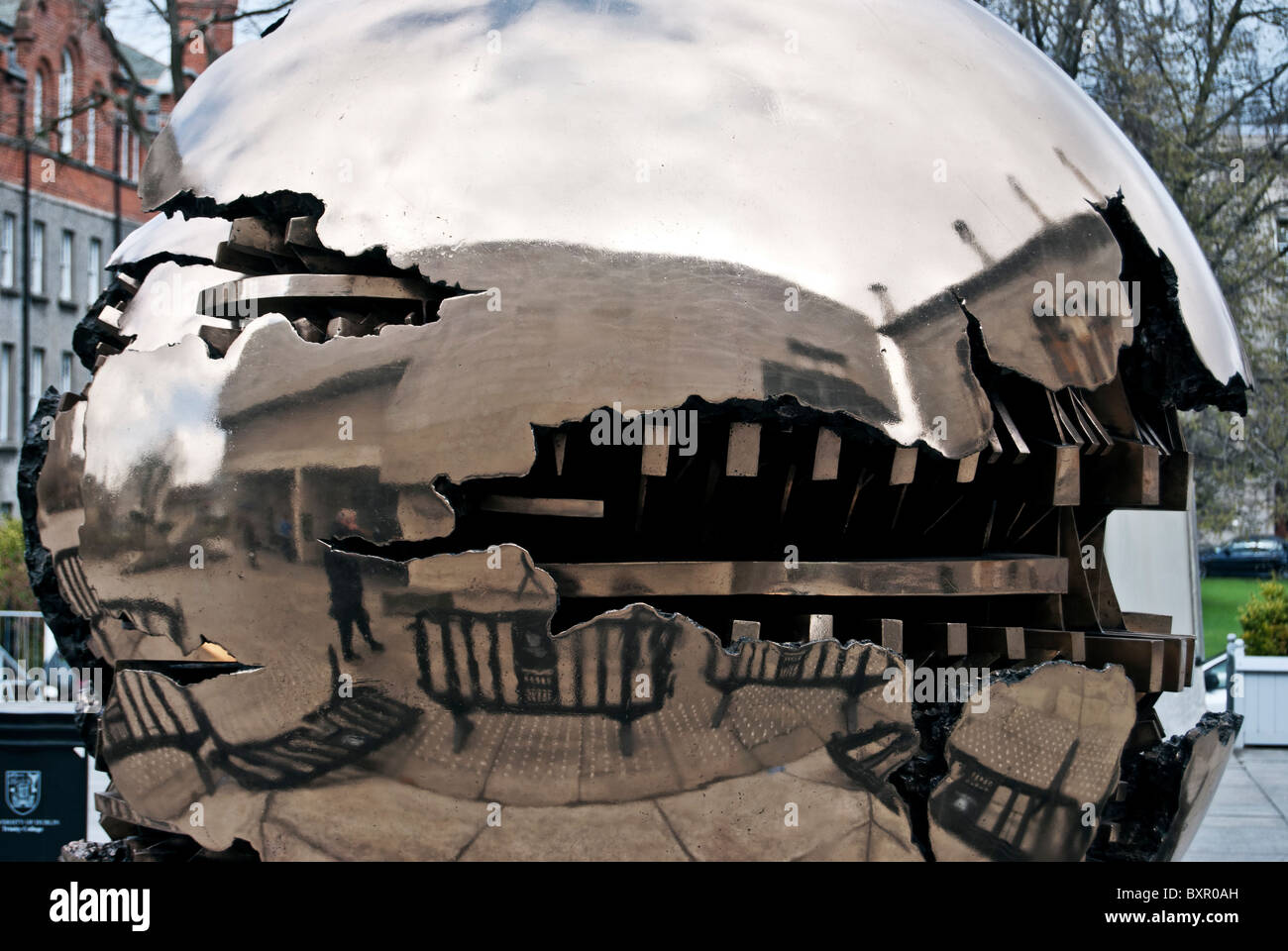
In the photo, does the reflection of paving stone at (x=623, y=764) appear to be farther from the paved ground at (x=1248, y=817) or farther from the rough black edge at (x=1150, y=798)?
the paved ground at (x=1248, y=817)

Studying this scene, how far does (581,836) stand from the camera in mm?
2496

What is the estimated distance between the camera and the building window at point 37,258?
30328mm

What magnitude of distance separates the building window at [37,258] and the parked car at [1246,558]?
27979 mm

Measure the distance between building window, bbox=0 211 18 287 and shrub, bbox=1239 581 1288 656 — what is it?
25.0 meters

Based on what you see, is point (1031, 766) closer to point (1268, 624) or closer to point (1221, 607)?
point (1268, 624)

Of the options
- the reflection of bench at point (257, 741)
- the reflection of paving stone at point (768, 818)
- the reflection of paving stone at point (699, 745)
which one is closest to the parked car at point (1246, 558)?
the reflection of paving stone at point (768, 818)

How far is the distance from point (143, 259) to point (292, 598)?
4.64 ft

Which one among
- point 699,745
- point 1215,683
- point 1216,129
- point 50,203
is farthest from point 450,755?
point 50,203

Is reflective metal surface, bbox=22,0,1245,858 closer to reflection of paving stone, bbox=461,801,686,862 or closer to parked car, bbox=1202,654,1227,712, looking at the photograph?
reflection of paving stone, bbox=461,801,686,862

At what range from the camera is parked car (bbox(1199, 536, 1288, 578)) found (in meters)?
34.3

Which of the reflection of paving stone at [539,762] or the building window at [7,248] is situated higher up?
the building window at [7,248]

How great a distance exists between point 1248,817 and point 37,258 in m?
28.6

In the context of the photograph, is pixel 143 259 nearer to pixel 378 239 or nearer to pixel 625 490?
pixel 378 239

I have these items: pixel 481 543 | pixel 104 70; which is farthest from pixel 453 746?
pixel 104 70
